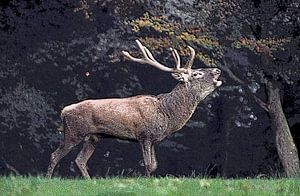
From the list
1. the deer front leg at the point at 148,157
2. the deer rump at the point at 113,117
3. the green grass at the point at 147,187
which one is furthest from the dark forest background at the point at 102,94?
the green grass at the point at 147,187

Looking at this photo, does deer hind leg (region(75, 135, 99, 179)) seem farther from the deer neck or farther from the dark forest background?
the dark forest background

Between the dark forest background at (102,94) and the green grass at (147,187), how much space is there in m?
5.79

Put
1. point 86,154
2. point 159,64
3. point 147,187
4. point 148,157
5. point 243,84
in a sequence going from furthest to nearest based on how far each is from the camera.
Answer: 1. point 243,84
2. point 159,64
3. point 86,154
4. point 148,157
5. point 147,187

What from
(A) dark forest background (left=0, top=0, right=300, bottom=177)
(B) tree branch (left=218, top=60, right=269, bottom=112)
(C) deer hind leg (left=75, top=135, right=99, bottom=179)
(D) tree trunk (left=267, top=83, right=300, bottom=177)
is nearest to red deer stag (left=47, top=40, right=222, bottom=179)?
(C) deer hind leg (left=75, top=135, right=99, bottom=179)

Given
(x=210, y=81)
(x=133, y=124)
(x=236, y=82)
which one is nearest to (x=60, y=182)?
(x=133, y=124)

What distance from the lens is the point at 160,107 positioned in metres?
12.6

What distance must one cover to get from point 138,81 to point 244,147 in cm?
234

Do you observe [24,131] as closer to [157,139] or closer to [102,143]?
[102,143]

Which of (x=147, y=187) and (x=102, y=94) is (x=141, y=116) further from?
(x=102, y=94)

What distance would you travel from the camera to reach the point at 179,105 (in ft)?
41.4

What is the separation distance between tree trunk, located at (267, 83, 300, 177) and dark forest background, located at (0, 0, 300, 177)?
342 millimetres

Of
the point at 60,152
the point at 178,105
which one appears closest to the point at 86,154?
the point at 60,152

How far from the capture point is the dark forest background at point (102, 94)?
16.5m

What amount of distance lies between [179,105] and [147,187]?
2.97 m
